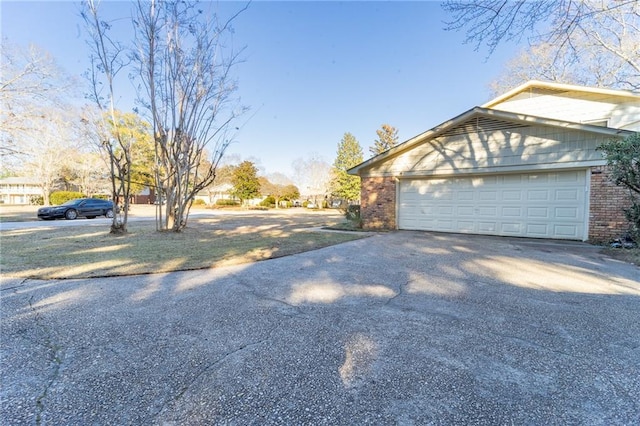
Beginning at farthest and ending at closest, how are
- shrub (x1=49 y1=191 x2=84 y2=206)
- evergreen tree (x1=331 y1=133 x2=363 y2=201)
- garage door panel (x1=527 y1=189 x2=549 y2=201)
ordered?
evergreen tree (x1=331 y1=133 x2=363 y2=201), shrub (x1=49 y1=191 x2=84 y2=206), garage door panel (x1=527 y1=189 x2=549 y2=201)

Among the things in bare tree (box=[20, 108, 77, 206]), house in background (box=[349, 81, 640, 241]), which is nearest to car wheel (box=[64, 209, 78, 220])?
bare tree (box=[20, 108, 77, 206])

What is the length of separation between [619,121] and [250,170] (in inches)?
1109

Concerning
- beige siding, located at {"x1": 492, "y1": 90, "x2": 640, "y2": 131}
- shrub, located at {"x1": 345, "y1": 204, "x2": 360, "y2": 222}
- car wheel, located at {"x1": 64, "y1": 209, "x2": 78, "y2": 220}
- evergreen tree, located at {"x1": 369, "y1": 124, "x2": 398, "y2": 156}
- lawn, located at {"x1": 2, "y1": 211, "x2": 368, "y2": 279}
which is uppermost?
evergreen tree, located at {"x1": 369, "y1": 124, "x2": 398, "y2": 156}

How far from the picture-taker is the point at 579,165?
314 inches

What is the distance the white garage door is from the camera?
8273mm

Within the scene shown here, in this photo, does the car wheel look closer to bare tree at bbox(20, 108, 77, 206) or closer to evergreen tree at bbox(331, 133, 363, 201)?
bare tree at bbox(20, 108, 77, 206)

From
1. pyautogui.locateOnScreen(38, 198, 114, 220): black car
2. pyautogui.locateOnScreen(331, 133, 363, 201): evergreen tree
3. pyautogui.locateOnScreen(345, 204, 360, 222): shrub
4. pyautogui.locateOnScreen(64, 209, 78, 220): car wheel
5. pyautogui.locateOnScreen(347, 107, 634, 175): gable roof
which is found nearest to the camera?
pyautogui.locateOnScreen(347, 107, 634, 175): gable roof

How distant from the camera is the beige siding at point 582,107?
31.8 ft

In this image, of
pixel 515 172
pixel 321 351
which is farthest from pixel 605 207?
pixel 321 351

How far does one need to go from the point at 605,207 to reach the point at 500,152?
9.75 feet

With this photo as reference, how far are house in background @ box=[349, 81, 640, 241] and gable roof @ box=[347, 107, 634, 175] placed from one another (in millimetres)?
27

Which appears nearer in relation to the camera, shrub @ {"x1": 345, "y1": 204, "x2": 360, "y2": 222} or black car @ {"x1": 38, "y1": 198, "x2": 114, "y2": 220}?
shrub @ {"x1": 345, "y1": 204, "x2": 360, "y2": 222}

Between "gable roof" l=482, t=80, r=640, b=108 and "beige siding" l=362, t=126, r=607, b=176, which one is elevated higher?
"gable roof" l=482, t=80, r=640, b=108

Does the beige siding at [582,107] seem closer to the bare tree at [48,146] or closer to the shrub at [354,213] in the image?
the shrub at [354,213]
